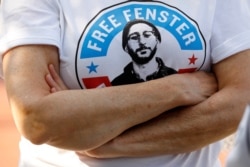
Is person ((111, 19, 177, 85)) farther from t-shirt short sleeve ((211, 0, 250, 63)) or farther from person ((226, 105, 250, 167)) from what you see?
person ((226, 105, 250, 167))

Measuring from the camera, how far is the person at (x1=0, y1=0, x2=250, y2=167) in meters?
1.71

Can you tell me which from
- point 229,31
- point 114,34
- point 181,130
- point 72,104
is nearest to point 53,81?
point 72,104

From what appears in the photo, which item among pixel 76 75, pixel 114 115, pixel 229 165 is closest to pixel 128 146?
pixel 114 115

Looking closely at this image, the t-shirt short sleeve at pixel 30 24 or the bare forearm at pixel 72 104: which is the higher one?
the t-shirt short sleeve at pixel 30 24

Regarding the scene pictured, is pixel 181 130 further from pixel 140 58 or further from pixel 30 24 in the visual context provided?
pixel 30 24

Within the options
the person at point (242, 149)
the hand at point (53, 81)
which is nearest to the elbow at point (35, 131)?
the hand at point (53, 81)

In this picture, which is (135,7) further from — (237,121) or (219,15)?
(237,121)

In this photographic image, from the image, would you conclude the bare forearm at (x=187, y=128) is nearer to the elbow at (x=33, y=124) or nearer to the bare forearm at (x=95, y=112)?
the bare forearm at (x=95, y=112)

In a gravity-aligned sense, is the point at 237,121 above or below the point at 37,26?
below

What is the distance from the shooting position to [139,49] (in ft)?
5.80

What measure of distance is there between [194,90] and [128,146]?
265 mm

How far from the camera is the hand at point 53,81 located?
5.72 feet

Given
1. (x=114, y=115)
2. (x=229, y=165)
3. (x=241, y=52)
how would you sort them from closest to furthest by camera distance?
(x=229, y=165), (x=114, y=115), (x=241, y=52)

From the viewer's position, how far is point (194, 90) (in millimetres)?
1814
